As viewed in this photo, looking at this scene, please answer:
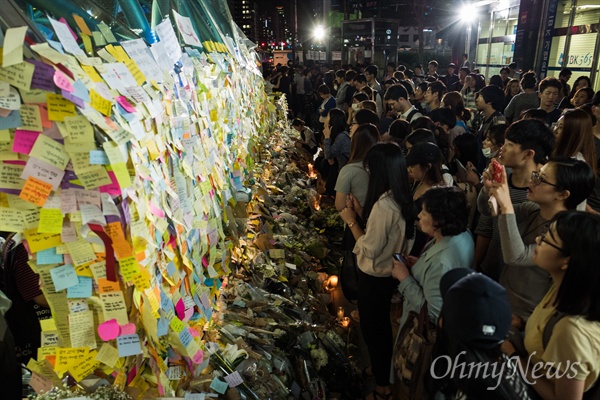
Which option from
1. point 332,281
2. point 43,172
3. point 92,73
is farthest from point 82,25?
point 332,281

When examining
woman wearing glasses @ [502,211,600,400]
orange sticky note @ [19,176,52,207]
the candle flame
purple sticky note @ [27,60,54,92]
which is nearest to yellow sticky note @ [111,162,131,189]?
orange sticky note @ [19,176,52,207]

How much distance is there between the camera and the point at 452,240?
232cm

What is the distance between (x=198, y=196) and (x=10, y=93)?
4.55 feet

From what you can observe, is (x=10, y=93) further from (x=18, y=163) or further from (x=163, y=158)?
(x=163, y=158)

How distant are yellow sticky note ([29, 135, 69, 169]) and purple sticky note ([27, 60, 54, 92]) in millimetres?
184

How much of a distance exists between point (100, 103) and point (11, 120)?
30 centimetres

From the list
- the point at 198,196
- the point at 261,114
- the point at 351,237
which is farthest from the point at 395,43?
the point at 198,196

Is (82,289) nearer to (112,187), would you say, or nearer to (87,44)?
(112,187)

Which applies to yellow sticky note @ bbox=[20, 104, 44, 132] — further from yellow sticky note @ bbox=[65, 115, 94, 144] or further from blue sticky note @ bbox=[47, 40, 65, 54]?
blue sticky note @ bbox=[47, 40, 65, 54]

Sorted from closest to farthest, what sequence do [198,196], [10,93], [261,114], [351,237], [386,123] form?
[10,93] → [198,196] → [351,237] → [386,123] → [261,114]

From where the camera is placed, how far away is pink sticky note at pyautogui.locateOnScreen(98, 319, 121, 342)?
70.4 inches

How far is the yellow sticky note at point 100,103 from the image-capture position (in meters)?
1.64

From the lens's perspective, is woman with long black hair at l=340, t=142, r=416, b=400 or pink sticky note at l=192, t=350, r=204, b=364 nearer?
pink sticky note at l=192, t=350, r=204, b=364

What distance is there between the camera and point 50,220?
5.43 feet
